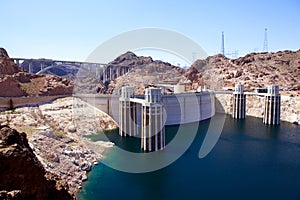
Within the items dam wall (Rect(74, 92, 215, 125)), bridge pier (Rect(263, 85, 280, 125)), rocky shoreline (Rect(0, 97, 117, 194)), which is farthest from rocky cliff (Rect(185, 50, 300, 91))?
rocky shoreline (Rect(0, 97, 117, 194))

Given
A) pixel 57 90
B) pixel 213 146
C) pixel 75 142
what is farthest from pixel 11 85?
pixel 213 146

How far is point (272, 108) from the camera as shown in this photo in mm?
41906

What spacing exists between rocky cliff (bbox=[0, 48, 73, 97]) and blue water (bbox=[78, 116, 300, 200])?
16825 mm

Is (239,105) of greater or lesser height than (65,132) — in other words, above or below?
above

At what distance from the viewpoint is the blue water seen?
57.4ft

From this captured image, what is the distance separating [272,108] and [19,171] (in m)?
42.7

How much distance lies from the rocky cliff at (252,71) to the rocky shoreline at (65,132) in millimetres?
37713

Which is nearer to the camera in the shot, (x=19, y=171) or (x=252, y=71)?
(x=19, y=171)

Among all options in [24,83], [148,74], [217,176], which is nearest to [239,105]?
[217,176]

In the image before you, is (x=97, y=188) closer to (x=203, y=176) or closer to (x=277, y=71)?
(x=203, y=176)

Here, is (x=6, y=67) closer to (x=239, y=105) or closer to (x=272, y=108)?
(x=239, y=105)

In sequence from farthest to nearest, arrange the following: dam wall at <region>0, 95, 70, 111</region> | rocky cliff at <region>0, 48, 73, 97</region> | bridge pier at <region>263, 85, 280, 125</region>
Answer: bridge pier at <region>263, 85, 280, 125</region>, rocky cliff at <region>0, 48, 73, 97</region>, dam wall at <region>0, 95, 70, 111</region>

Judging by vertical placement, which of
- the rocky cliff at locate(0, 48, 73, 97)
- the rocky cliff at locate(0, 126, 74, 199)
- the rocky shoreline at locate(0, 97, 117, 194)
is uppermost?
the rocky cliff at locate(0, 48, 73, 97)

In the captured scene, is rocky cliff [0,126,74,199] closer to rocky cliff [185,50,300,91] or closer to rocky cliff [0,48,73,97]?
rocky cliff [0,48,73,97]
